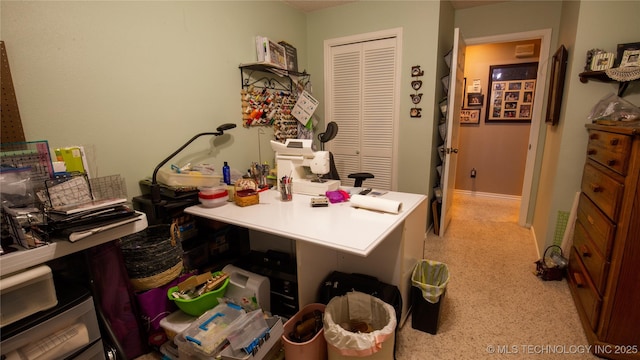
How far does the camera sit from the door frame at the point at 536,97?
313 centimetres

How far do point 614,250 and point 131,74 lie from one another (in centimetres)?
298

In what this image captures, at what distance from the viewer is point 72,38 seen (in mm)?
1604

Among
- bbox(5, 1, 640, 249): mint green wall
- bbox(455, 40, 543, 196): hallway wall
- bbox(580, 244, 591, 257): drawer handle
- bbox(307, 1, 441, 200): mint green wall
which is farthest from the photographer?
bbox(455, 40, 543, 196): hallway wall

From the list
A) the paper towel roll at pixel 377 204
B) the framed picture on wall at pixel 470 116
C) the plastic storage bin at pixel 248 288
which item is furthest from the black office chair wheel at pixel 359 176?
the framed picture on wall at pixel 470 116

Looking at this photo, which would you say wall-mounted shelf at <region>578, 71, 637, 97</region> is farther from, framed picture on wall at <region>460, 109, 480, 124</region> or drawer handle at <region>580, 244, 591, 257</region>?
framed picture on wall at <region>460, 109, 480, 124</region>

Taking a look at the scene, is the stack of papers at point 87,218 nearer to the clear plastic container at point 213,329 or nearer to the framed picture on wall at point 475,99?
the clear plastic container at point 213,329

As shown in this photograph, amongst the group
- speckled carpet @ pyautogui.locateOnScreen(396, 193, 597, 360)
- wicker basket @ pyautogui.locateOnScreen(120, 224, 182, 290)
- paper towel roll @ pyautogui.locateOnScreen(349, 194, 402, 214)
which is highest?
paper towel roll @ pyautogui.locateOnScreen(349, 194, 402, 214)

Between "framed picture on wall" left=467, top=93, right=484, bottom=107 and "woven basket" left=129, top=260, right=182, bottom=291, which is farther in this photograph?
"framed picture on wall" left=467, top=93, right=484, bottom=107

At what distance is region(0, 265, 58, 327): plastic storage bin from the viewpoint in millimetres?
1026

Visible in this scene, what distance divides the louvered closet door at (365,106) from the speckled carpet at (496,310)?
3.61 ft

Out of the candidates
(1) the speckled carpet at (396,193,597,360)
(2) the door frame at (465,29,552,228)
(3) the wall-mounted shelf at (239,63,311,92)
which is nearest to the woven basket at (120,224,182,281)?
(1) the speckled carpet at (396,193,597,360)

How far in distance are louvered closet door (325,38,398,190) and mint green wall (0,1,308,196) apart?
3.52ft

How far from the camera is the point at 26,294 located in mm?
1137

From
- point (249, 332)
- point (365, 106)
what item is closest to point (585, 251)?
point (249, 332)
